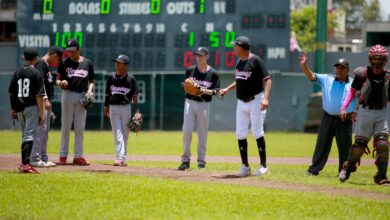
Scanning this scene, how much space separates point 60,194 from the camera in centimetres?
934

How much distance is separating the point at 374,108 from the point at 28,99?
4861 mm

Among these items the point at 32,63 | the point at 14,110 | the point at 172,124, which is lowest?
the point at 172,124

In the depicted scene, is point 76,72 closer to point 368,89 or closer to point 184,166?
point 184,166

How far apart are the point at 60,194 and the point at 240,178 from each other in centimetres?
288

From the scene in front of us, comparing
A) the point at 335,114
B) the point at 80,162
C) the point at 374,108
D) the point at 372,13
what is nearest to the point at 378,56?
the point at 374,108

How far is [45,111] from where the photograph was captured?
41.3 ft

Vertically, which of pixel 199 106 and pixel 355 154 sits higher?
pixel 199 106

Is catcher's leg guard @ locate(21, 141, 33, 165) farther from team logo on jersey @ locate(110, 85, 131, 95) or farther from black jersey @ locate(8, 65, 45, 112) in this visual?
team logo on jersey @ locate(110, 85, 131, 95)

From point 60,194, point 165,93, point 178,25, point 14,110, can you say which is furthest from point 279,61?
point 60,194

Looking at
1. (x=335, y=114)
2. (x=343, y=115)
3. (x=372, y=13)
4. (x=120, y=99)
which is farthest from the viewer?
(x=372, y=13)

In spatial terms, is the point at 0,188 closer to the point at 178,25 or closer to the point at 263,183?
the point at 263,183

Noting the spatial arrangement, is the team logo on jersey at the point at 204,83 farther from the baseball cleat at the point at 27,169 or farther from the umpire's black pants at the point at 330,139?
the baseball cleat at the point at 27,169

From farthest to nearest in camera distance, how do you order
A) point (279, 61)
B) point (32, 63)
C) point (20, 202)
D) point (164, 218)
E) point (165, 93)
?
1. point (165, 93)
2. point (279, 61)
3. point (32, 63)
4. point (20, 202)
5. point (164, 218)

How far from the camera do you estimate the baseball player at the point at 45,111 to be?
12469 millimetres
